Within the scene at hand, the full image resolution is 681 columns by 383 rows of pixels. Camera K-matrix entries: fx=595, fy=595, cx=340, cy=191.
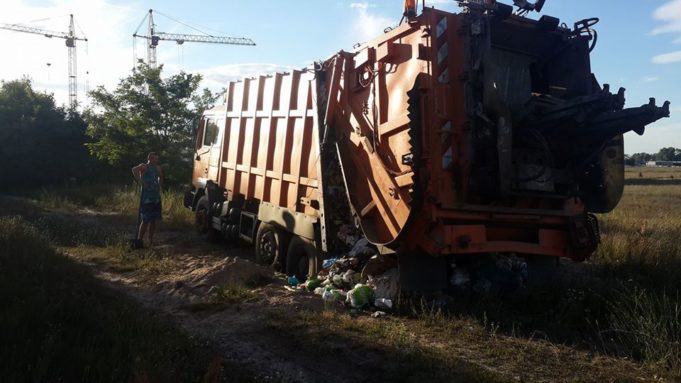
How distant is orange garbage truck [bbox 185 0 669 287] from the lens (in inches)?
240

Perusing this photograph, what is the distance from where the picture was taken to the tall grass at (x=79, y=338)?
12.2 ft

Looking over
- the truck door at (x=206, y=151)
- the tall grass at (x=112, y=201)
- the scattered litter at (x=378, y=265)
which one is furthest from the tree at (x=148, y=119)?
the scattered litter at (x=378, y=265)

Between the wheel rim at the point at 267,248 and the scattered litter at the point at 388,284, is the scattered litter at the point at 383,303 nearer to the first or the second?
the scattered litter at the point at 388,284

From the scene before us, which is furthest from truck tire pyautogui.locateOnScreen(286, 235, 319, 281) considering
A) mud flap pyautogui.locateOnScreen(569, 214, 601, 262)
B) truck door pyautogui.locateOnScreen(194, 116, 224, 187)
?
truck door pyautogui.locateOnScreen(194, 116, 224, 187)

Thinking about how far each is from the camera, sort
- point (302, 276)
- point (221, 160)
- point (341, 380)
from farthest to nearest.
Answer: point (221, 160)
point (302, 276)
point (341, 380)

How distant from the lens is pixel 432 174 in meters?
6.07

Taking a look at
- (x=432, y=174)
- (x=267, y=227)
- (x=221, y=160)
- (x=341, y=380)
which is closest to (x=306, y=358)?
(x=341, y=380)

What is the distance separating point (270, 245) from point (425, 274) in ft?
12.2

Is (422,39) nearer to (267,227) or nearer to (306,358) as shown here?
(306,358)

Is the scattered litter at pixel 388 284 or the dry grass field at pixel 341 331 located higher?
the scattered litter at pixel 388 284

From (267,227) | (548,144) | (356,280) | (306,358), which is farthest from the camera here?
(267,227)

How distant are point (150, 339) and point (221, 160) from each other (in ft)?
24.6

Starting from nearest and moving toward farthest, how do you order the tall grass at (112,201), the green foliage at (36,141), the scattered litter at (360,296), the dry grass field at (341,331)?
1. the dry grass field at (341,331)
2. the scattered litter at (360,296)
3. the tall grass at (112,201)
4. the green foliage at (36,141)

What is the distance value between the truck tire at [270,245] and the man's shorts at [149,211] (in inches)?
92.0
